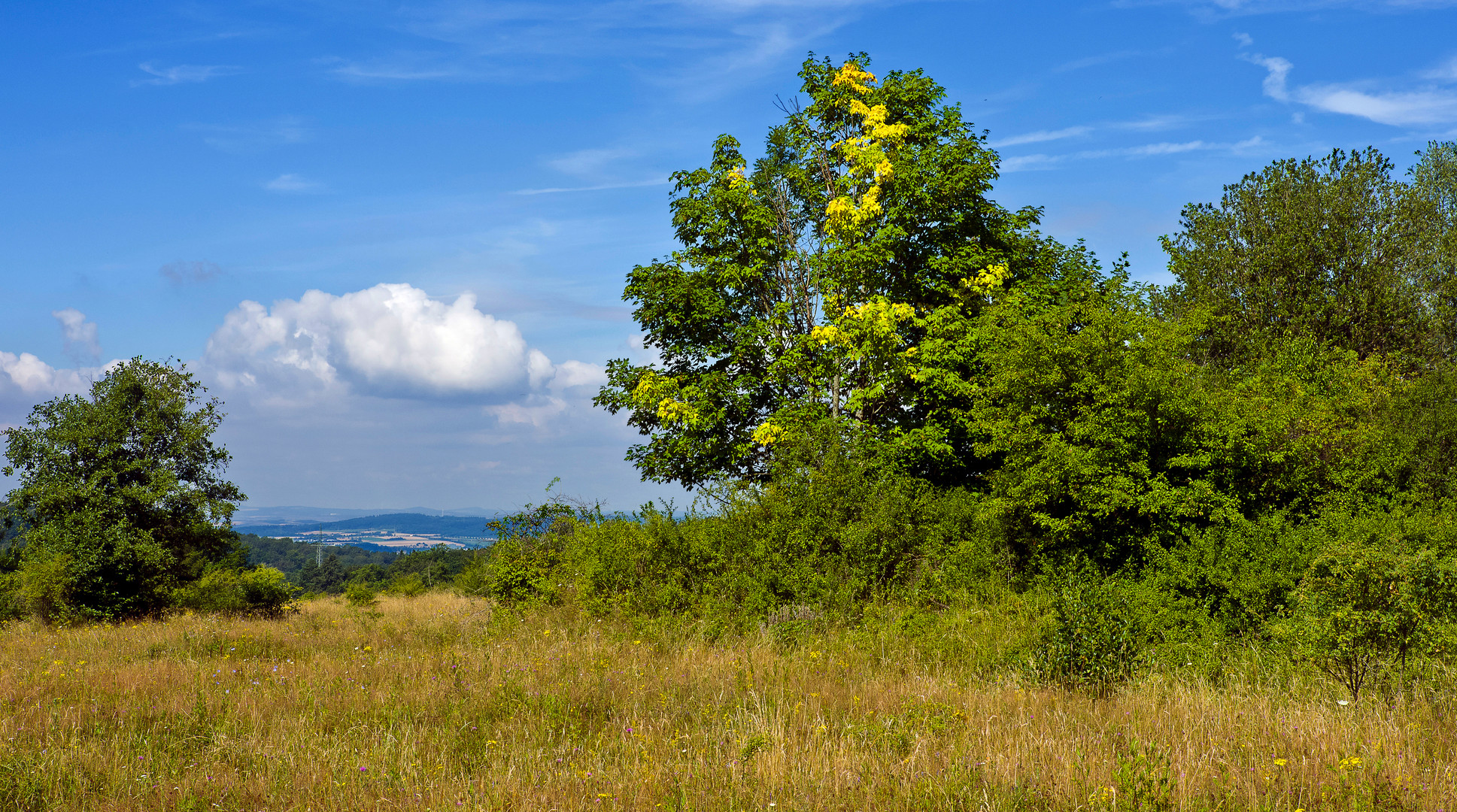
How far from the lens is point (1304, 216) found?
24406mm

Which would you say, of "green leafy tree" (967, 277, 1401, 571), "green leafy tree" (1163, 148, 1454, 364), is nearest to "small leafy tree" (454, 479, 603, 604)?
"green leafy tree" (967, 277, 1401, 571)

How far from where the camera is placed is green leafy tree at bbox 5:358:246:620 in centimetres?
2105

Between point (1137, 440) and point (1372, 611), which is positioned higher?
point (1137, 440)

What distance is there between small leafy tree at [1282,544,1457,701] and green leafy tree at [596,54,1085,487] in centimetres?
883

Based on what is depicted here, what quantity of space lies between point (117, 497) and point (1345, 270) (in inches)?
1411

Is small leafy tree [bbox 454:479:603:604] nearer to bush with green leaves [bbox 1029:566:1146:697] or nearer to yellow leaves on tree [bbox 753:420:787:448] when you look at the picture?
yellow leaves on tree [bbox 753:420:787:448]

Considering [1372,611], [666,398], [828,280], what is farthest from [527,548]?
[1372,611]

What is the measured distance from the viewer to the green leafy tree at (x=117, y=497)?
69.1ft

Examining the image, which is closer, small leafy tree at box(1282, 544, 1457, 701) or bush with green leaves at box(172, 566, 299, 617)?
small leafy tree at box(1282, 544, 1457, 701)

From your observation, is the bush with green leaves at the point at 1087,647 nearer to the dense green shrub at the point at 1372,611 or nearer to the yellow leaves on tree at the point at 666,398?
the dense green shrub at the point at 1372,611

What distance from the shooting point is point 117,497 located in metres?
21.8

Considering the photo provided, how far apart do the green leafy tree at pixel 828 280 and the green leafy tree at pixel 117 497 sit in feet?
44.1

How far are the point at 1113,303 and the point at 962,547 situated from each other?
4835mm

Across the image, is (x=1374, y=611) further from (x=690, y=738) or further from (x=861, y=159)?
(x=861, y=159)
